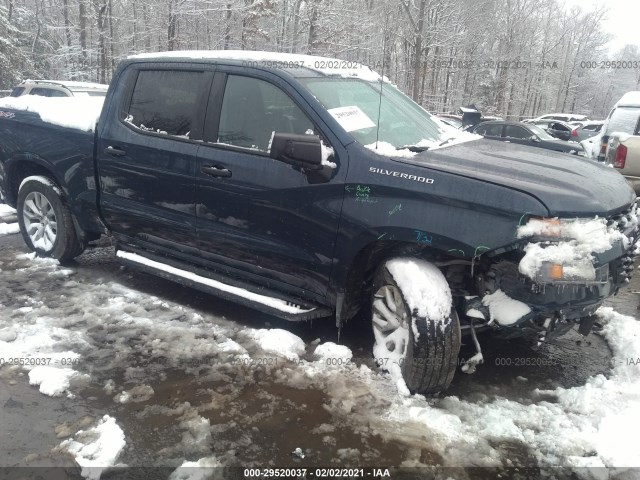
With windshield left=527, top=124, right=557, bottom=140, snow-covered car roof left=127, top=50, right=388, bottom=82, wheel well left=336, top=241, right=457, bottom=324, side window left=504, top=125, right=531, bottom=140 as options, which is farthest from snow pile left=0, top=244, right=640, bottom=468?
windshield left=527, top=124, right=557, bottom=140

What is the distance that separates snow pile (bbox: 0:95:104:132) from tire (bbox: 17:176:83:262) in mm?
636

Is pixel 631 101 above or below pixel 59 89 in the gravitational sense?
above

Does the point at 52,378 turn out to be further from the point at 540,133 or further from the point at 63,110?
the point at 540,133

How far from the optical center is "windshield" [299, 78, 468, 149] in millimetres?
3502

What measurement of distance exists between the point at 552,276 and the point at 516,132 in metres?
12.5

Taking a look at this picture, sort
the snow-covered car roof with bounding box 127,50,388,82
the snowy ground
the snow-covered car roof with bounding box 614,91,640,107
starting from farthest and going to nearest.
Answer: the snow-covered car roof with bounding box 614,91,640,107, the snow-covered car roof with bounding box 127,50,388,82, the snowy ground

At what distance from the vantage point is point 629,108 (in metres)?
9.08

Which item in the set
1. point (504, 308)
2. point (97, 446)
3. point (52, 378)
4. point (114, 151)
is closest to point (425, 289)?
point (504, 308)

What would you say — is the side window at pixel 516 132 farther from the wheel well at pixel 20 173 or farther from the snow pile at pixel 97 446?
the snow pile at pixel 97 446

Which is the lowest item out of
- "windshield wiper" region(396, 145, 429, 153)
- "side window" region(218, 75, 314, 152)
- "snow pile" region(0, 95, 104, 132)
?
"snow pile" region(0, 95, 104, 132)

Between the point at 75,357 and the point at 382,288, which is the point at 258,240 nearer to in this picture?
the point at 382,288

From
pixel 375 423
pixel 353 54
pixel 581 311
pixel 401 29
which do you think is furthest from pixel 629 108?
pixel 401 29

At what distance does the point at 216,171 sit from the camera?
374 centimetres

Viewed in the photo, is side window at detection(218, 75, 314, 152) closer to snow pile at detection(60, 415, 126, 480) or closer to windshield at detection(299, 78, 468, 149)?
windshield at detection(299, 78, 468, 149)
